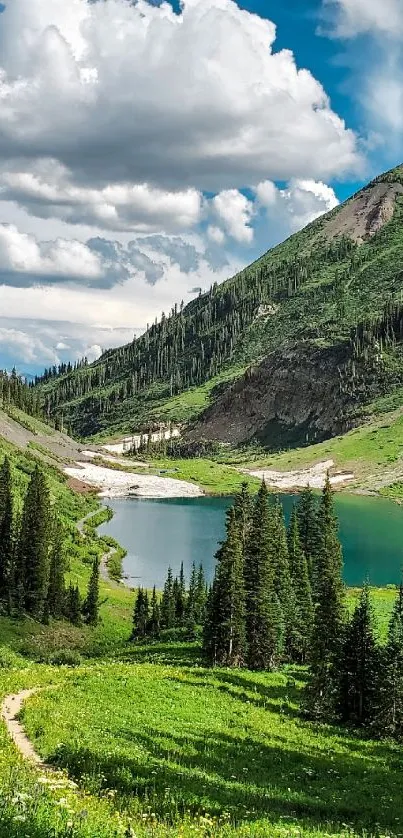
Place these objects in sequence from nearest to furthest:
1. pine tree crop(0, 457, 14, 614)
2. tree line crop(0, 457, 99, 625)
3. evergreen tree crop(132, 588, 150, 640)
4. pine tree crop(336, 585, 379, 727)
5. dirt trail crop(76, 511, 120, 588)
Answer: pine tree crop(336, 585, 379, 727) < evergreen tree crop(132, 588, 150, 640) < tree line crop(0, 457, 99, 625) < pine tree crop(0, 457, 14, 614) < dirt trail crop(76, 511, 120, 588)

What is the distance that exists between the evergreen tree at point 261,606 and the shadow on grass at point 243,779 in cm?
2345

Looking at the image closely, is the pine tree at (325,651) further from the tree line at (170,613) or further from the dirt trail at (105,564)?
the dirt trail at (105,564)

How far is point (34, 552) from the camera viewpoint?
77938 millimetres

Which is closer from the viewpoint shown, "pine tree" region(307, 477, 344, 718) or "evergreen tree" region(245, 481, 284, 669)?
"pine tree" region(307, 477, 344, 718)

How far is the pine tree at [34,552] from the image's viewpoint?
73.4 m

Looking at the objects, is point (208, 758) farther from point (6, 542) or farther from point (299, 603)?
point (6, 542)

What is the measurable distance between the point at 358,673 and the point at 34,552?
162 ft

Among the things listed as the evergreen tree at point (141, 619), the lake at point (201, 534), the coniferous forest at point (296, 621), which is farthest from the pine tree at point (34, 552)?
the lake at point (201, 534)

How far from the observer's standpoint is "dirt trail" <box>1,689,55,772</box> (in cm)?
1852

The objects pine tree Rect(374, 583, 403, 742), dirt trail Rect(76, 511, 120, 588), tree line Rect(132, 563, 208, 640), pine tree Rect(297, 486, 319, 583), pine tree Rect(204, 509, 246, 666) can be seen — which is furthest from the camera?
dirt trail Rect(76, 511, 120, 588)

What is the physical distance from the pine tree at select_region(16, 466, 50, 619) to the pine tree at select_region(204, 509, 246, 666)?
25.4 m

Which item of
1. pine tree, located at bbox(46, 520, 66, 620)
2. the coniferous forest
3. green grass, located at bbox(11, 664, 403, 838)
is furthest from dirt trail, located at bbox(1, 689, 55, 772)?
pine tree, located at bbox(46, 520, 66, 620)

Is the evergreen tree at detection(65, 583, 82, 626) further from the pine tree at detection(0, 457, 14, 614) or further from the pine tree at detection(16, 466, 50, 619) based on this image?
the pine tree at detection(0, 457, 14, 614)

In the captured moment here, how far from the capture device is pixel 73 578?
3782 inches
